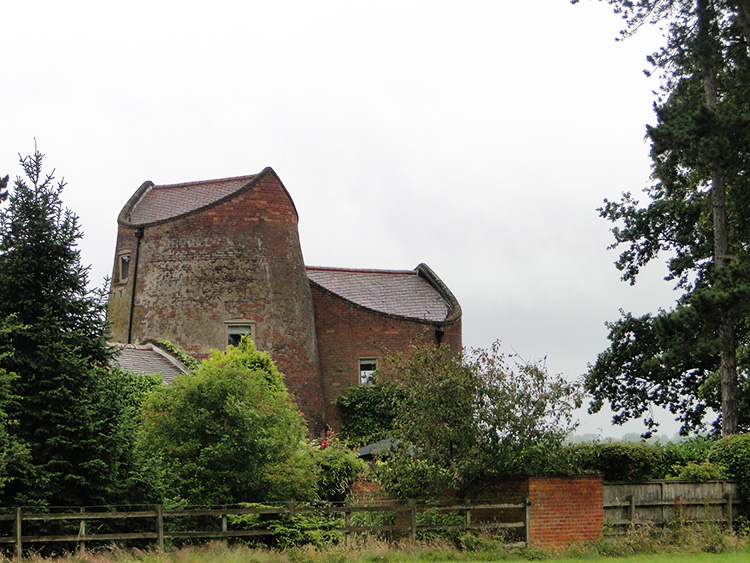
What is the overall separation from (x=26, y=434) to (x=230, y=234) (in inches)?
786

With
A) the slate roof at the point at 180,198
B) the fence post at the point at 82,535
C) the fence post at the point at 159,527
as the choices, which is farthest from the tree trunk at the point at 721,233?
the fence post at the point at 82,535

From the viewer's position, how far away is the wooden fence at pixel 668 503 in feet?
70.0

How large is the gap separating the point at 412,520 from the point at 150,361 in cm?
1734

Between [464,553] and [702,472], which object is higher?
[702,472]

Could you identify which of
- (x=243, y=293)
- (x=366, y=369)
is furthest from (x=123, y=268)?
(x=366, y=369)

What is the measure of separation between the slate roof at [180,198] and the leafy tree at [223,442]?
52.5ft

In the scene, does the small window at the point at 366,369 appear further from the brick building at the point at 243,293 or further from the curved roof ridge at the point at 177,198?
the curved roof ridge at the point at 177,198

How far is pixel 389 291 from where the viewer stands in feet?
149

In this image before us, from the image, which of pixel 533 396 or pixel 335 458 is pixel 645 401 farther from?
pixel 533 396

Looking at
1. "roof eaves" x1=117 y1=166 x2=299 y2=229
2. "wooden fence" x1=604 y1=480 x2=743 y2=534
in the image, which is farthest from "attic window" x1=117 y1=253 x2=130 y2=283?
"wooden fence" x1=604 y1=480 x2=743 y2=534

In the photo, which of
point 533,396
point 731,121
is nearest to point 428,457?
point 533,396

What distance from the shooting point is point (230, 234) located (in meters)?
38.2

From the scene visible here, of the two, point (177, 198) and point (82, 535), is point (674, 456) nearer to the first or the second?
point (82, 535)

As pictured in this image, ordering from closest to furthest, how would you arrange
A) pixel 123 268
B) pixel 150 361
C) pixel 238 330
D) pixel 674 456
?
pixel 674 456 → pixel 150 361 → pixel 238 330 → pixel 123 268
